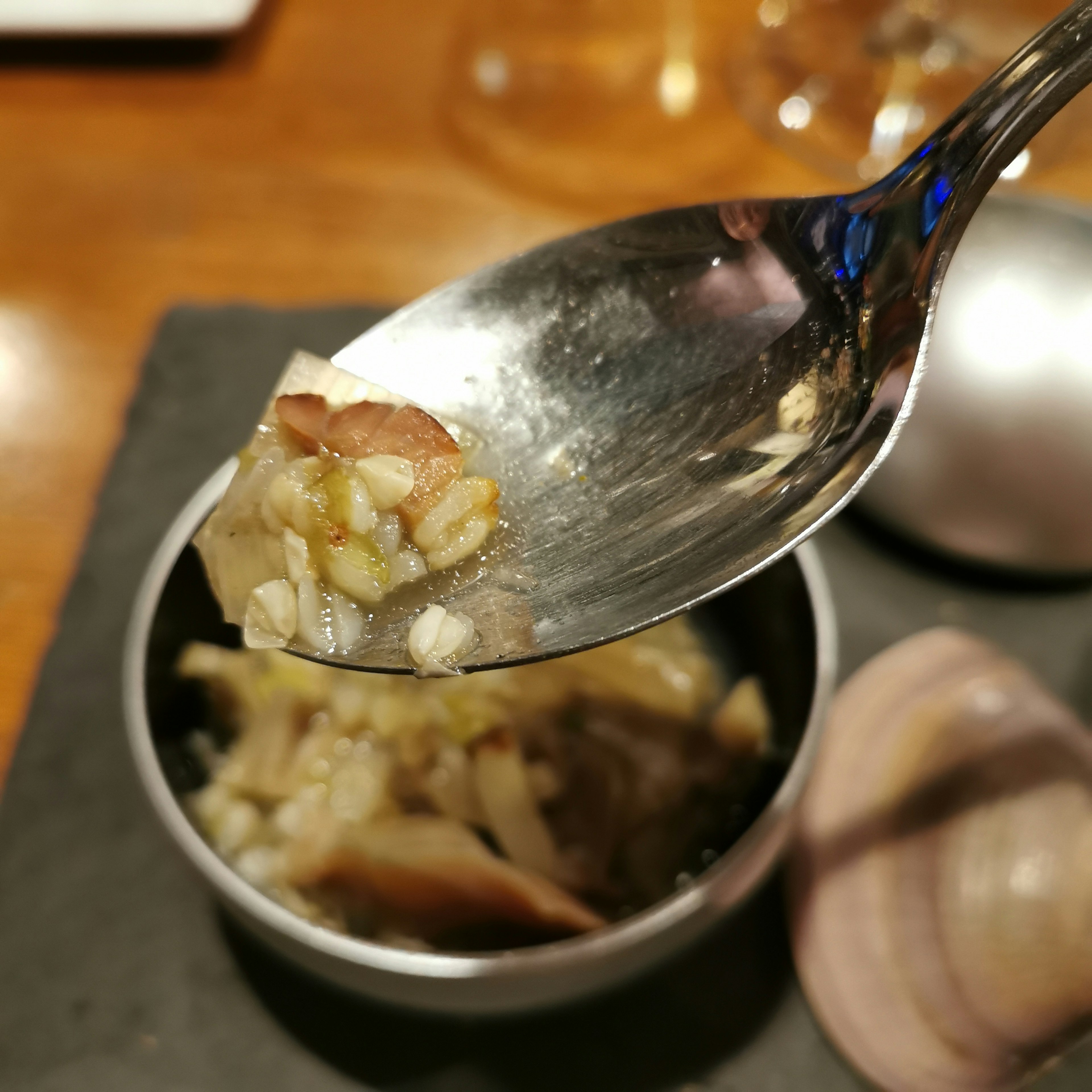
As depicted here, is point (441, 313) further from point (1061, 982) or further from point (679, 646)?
point (1061, 982)

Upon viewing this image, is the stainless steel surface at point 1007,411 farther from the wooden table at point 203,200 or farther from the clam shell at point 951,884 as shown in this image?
the wooden table at point 203,200

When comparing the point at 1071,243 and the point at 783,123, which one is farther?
the point at 783,123

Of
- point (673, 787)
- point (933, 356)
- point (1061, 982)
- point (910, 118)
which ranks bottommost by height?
point (673, 787)

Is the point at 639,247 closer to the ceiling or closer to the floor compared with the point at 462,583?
closer to the ceiling

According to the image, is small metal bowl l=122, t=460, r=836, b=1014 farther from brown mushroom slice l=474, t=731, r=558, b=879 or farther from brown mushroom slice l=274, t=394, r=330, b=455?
brown mushroom slice l=274, t=394, r=330, b=455

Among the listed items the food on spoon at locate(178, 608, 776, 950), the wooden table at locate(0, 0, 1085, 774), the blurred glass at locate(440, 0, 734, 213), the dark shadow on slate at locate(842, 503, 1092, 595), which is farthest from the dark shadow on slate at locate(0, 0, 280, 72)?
the dark shadow on slate at locate(842, 503, 1092, 595)

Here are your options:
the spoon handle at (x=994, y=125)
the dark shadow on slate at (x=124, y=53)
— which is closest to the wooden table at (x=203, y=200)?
the dark shadow on slate at (x=124, y=53)

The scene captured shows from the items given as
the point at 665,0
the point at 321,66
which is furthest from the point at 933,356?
the point at 321,66
